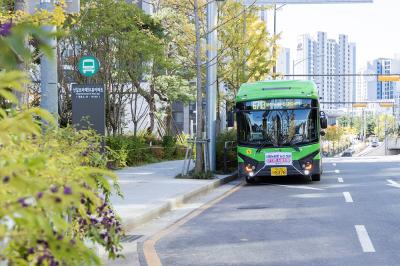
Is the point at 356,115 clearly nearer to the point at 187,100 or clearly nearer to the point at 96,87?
the point at 187,100

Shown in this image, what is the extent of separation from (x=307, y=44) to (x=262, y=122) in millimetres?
106773

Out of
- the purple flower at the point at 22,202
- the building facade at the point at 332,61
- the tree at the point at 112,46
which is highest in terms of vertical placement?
the building facade at the point at 332,61

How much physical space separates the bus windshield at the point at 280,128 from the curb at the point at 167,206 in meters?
1.86

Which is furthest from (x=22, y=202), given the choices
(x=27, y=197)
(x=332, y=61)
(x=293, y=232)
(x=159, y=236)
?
(x=332, y=61)

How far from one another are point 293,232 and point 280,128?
966 cm

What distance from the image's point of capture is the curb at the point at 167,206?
9.79 m

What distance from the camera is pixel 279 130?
1858 cm

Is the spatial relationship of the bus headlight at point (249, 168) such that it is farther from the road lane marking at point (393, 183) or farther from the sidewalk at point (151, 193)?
the road lane marking at point (393, 183)

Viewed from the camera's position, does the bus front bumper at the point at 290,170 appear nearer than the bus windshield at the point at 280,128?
Yes

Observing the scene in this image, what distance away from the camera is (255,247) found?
798 cm

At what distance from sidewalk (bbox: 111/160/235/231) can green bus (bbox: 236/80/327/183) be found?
5.02 feet

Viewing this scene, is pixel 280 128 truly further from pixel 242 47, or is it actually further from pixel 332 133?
pixel 332 133

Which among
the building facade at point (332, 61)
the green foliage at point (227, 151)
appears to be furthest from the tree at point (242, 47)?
the building facade at point (332, 61)

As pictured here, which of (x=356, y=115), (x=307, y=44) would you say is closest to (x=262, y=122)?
(x=307, y=44)
